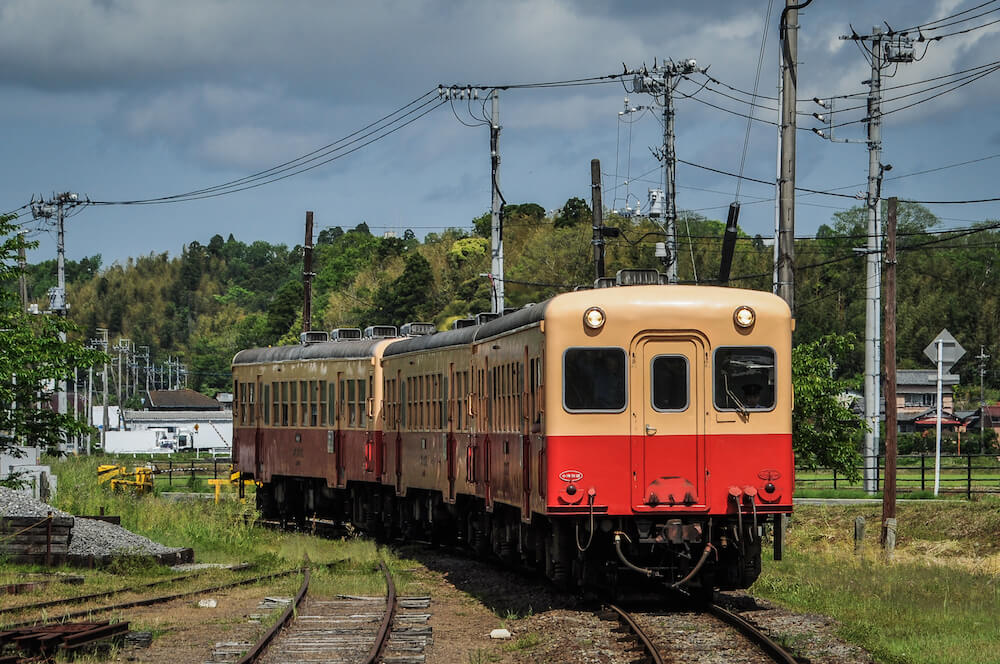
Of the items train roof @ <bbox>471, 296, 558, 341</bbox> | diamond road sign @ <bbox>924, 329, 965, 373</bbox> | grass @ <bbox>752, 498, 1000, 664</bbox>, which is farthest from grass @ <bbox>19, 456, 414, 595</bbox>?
diamond road sign @ <bbox>924, 329, 965, 373</bbox>

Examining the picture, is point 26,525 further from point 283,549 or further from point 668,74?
point 668,74

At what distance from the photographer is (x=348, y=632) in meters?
14.7

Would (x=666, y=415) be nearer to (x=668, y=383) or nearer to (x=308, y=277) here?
(x=668, y=383)

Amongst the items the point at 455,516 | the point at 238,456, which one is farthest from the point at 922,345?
the point at 455,516

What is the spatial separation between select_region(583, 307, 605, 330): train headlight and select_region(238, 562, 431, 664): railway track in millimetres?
3387

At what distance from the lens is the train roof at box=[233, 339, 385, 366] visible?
27.6 meters

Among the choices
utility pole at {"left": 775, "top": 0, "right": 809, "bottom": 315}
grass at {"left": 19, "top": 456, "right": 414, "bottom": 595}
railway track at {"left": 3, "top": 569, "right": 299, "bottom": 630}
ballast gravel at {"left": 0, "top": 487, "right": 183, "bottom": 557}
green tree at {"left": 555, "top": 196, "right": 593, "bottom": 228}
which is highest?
green tree at {"left": 555, "top": 196, "right": 593, "bottom": 228}

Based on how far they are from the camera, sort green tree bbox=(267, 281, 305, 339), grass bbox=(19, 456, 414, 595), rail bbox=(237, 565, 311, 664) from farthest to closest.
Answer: green tree bbox=(267, 281, 305, 339) → grass bbox=(19, 456, 414, 595) → rail bbox=(237, 565, 311, 664)

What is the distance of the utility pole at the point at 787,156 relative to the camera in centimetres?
2005

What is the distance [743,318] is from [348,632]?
502 cm

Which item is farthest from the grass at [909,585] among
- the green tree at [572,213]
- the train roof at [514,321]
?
the green tree at [572,213]

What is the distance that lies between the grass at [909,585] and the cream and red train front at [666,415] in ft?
4.82

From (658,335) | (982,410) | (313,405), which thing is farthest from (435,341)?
(982,410)

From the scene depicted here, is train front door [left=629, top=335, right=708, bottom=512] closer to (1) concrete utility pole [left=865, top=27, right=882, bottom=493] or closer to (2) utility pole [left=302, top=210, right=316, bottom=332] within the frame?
(1) concrete utility pole [left=865, top=27, right=882, bottom=493]
